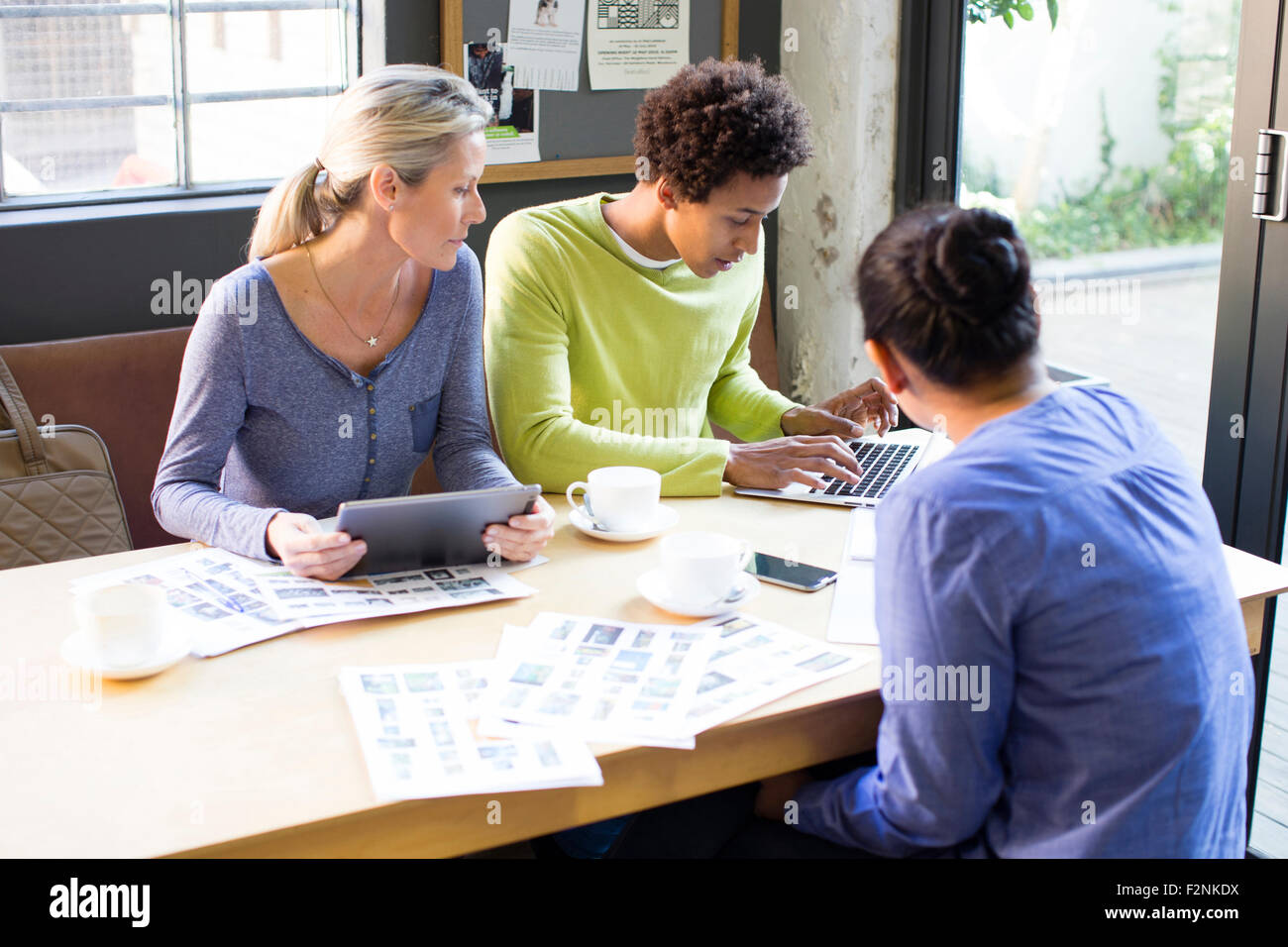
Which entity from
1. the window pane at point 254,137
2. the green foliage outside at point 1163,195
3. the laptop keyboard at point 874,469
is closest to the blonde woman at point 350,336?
the laptop keyboard at point 874,469

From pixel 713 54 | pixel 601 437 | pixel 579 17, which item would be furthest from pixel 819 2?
pixel 601 437

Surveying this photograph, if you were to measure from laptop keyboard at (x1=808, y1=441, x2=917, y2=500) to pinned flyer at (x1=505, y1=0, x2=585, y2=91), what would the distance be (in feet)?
4.49

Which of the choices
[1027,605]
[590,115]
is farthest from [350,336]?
[590,115]

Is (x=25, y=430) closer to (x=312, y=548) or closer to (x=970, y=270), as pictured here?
(x=312, y=548)

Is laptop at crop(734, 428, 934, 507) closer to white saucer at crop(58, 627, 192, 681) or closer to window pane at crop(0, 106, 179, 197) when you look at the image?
white saucer at crop(58, 627, 192, 681)

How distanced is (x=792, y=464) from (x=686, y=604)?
1.77 ft

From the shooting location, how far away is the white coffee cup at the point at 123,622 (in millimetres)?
1399

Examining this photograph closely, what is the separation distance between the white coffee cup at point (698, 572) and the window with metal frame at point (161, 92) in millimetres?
1762

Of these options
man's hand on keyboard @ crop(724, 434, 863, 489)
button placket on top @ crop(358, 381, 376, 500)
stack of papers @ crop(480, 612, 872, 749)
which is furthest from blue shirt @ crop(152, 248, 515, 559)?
stack of papers @ crop(480, 612, 872, 749)

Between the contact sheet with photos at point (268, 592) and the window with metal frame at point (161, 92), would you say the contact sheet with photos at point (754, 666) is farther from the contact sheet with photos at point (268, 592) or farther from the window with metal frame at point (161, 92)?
the window with metal frame at point (161, 92)
